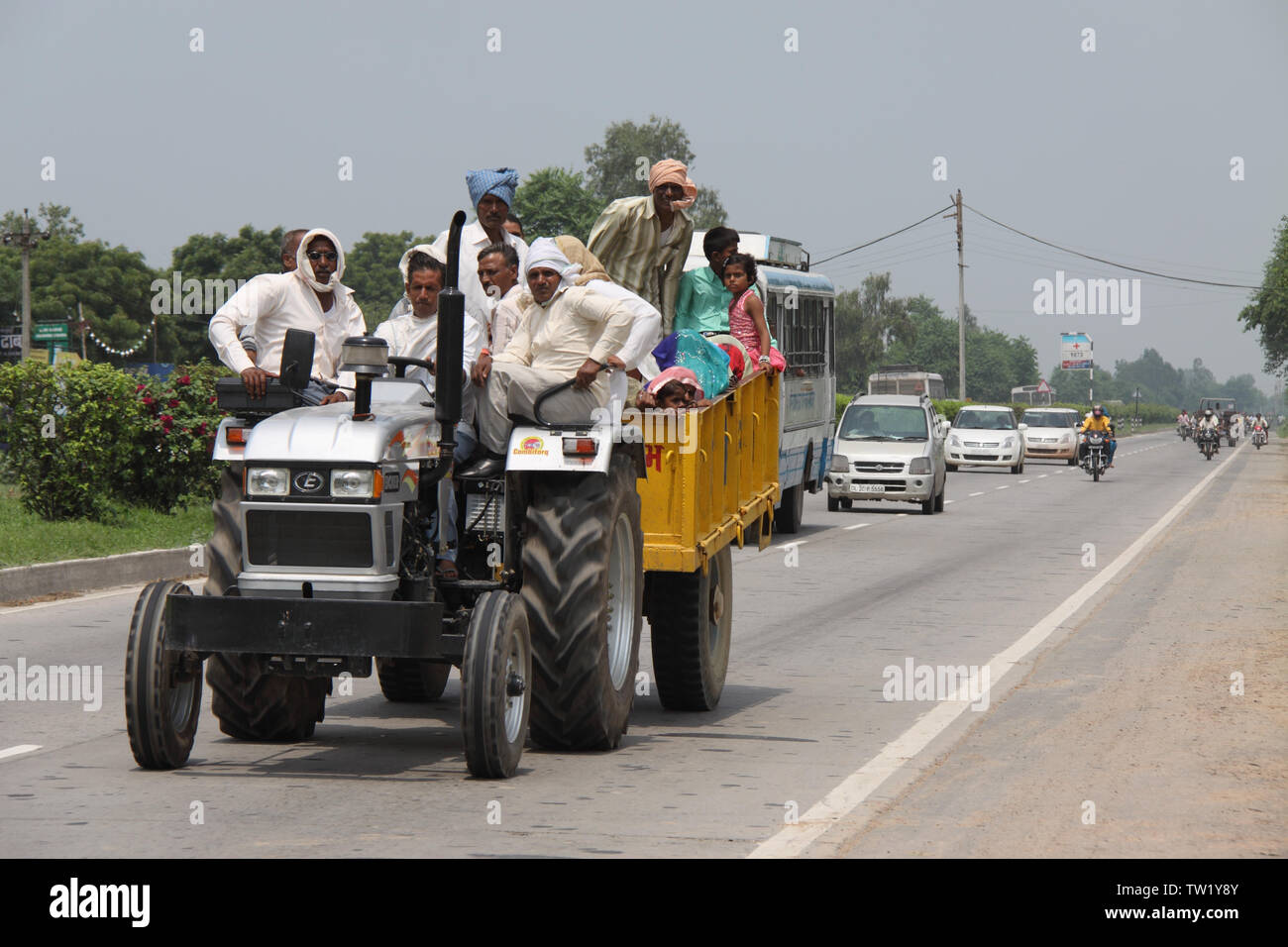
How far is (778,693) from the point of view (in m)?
11.2

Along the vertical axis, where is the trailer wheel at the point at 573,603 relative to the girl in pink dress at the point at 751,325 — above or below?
below

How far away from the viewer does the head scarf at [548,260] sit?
28.4 feet

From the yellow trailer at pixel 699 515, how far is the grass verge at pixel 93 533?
7483mm

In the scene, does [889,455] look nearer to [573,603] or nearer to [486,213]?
[486,213]

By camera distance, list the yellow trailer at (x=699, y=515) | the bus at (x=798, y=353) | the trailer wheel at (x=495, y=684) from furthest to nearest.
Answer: the bus at (x=798, y=353), the yellow trailer at (x=699, y=515), the trailer wheel at (x=495, y=684)

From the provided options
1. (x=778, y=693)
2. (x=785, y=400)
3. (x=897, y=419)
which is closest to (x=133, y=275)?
(x=897, y=419)

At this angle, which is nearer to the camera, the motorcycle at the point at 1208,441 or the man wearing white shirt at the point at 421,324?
the man wearing white shirt at the point at 421,324

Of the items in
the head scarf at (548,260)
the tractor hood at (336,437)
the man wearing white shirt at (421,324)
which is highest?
the head scarf at (548,260)

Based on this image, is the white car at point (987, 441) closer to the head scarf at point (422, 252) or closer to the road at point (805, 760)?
the road at point (805, 760)

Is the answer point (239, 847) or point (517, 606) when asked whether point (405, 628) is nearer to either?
point (517, 606)

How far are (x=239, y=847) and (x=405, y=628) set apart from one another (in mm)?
1290

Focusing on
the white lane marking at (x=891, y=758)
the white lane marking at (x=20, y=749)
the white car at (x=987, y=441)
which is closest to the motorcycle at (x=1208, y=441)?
the white car at (x=987, y=441)

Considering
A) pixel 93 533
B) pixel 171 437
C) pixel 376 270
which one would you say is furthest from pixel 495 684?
pixel 376 270

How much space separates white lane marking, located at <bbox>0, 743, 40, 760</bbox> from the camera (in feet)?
28.3
